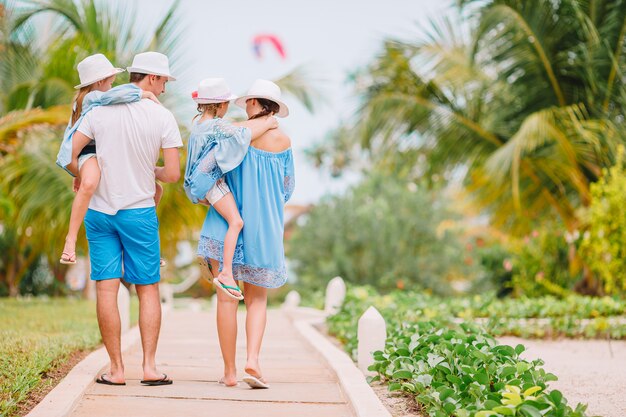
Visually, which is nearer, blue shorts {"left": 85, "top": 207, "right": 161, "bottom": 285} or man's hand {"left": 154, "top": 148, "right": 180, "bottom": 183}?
blue shorts {"left": 85, "top": 207, "right": 161, "bottom": 285}

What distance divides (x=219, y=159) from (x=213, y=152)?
0.06 meters

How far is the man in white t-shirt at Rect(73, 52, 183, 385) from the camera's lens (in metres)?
4.55

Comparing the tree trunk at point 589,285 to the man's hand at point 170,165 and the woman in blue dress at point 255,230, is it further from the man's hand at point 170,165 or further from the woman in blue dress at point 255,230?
the man's hand at point 170,165

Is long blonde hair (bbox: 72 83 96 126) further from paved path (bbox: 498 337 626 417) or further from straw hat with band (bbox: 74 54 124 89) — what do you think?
paved path (bbox: 498 337 626 417)

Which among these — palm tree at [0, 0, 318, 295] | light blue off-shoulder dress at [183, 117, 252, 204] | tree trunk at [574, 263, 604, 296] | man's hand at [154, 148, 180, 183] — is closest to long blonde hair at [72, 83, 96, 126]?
man's hand at [154, 148, 180, 183]

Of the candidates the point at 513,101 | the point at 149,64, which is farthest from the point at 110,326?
the point at 513,101

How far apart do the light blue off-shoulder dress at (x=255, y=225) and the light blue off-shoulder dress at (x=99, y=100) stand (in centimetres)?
70

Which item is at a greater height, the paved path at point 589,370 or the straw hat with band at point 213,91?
the straw hat with band at point 213,91

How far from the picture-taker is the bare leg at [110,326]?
4.52 m

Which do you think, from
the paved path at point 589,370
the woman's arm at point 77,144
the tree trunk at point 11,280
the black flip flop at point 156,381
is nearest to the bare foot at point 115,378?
the black flip flop at point 156,381

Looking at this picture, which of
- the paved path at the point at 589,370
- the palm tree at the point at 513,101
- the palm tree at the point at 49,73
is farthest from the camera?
the palm tree at the point at 513,101

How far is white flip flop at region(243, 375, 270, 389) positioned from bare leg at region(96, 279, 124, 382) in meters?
0.68

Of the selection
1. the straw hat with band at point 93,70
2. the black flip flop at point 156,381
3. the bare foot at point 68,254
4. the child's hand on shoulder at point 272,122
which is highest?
the straw hat with band at point 93,70

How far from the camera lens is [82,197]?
177 inches
